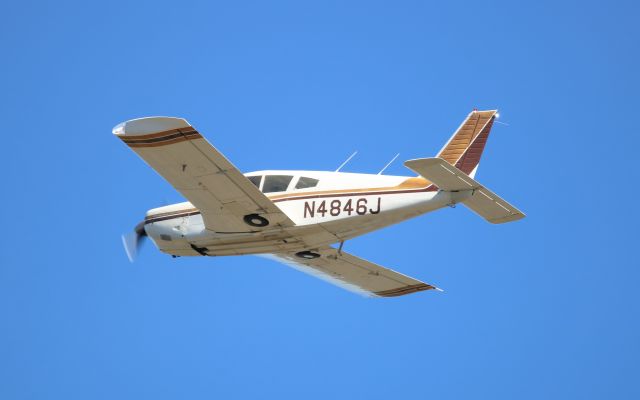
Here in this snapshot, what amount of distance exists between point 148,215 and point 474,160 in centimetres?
768

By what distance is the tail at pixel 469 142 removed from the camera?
23.2 meters

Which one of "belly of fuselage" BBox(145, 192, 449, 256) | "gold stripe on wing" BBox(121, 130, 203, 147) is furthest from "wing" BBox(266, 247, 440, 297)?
"gold stripe on wing" BBox(121, 130, 203, 147)

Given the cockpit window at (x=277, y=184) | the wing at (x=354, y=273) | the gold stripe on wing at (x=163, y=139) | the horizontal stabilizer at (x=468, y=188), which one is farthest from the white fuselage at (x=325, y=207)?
the gold stripe on wing at (x=163, y=139)

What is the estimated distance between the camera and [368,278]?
27.7 metres

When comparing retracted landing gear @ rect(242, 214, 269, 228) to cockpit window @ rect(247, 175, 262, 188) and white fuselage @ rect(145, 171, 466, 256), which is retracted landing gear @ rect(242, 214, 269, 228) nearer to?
white fuselage @ rect(145, 171, 466, 256)

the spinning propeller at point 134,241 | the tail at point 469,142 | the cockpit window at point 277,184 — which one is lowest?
→ the spinning propeller at point 134,241

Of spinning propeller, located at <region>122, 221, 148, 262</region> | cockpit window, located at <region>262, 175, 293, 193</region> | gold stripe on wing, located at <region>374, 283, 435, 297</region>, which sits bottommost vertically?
spinning propeller, located at <region>122, 221, 148, 262</region>

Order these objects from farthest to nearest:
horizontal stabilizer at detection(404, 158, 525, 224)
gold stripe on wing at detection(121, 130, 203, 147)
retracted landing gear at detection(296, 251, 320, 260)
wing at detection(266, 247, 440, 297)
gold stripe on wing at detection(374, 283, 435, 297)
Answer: gold stripe on wing at detection(374, 283, 435, 297) < wing at detection(266, 247, 440, 297) < retracted landing gear at detection(296, 251, 320, 260) < gold stripe on wing at detection(121, 130, 203, 147) < horizontal stabilizer at detection(404, 158, 525, 224)

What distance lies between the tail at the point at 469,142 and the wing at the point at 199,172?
374cm

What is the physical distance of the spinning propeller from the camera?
25812 mm

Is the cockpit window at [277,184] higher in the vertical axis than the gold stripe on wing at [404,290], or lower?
lower

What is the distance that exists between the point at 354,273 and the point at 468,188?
6015 mm

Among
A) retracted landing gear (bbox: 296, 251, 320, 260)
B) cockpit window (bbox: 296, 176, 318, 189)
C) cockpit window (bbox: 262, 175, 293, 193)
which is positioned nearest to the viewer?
cockpit window (bbox: 296, 176, 318, 189)

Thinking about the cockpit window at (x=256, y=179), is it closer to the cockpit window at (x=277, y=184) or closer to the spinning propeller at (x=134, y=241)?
the cockpit window at (x=277, y=184)
